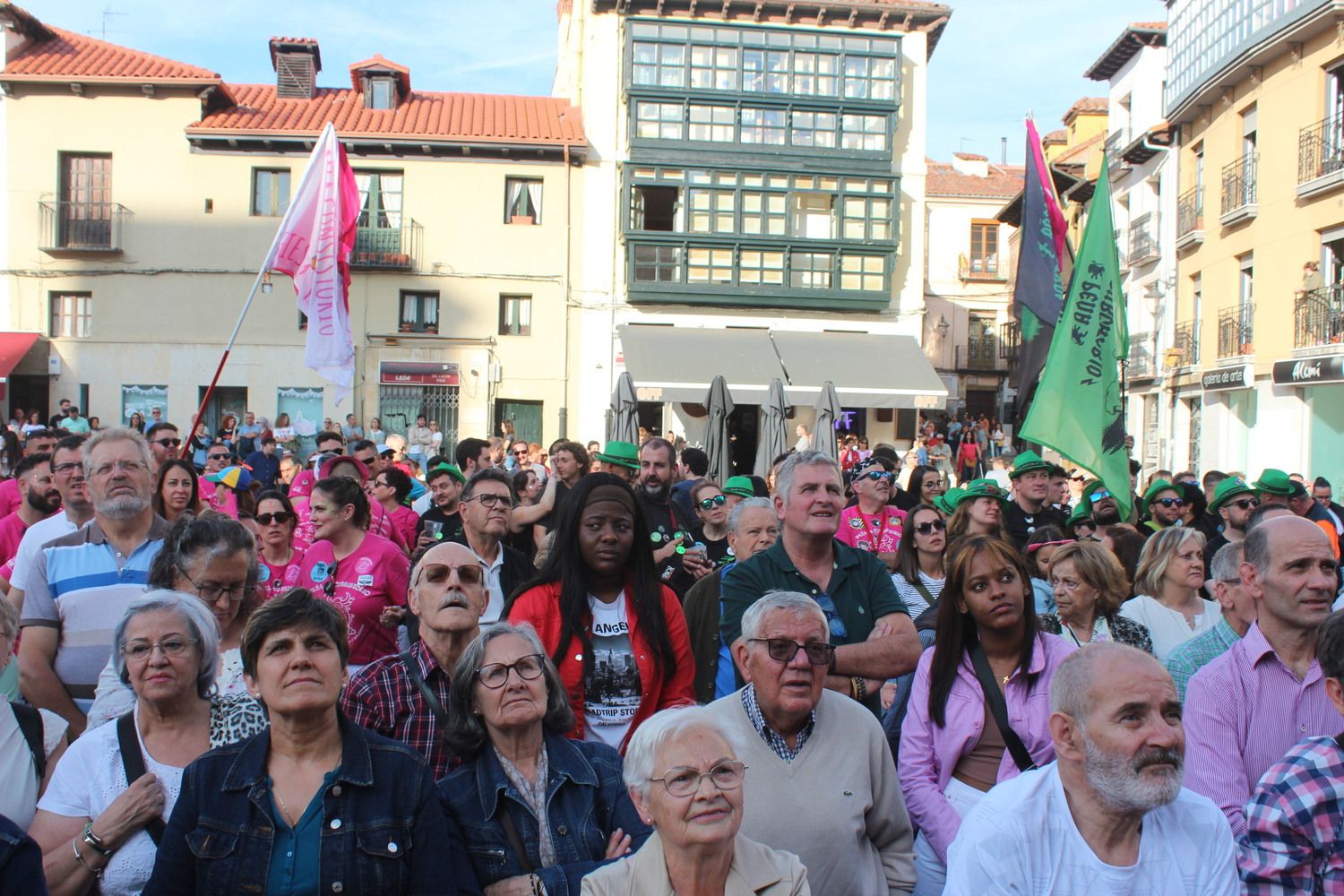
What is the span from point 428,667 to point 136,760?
95 cm

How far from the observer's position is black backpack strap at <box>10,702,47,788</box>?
348 centimetres

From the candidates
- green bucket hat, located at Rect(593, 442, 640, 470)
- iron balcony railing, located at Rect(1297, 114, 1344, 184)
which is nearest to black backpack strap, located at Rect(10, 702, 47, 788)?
green bucket hat, located at Rect(593, 442, 640, 470)

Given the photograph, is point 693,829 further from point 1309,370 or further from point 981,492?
point 1309,370

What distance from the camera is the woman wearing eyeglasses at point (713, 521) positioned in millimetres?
7691

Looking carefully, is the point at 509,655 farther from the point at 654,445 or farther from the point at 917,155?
the point at 917,155

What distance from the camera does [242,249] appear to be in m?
28.6

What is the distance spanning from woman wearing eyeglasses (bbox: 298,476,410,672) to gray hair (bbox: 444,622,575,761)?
6.34ft

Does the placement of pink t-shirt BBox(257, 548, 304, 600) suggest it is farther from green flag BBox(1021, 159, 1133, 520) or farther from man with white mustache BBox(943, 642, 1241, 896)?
green flag BBox(1021, 159, 1133, 520)

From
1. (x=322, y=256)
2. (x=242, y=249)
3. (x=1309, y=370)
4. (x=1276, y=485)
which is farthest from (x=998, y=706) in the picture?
Answer: (x=242, y=249)

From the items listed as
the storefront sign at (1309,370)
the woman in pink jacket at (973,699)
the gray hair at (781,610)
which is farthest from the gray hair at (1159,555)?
the storefront sign at (1309,370)

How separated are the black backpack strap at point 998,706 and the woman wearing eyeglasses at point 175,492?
417cm

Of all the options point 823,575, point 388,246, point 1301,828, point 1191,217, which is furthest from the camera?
point 388,246

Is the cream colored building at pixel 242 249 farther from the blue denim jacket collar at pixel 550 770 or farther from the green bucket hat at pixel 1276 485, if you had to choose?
the blue denim jacket collar at pixel 550 770

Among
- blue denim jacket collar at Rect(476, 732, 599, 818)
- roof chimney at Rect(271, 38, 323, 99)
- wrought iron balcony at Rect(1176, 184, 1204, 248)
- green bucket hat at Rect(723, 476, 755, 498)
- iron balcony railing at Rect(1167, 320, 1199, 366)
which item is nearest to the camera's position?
blue denim jacket collar at Rect(476, 732, 599, 818)
